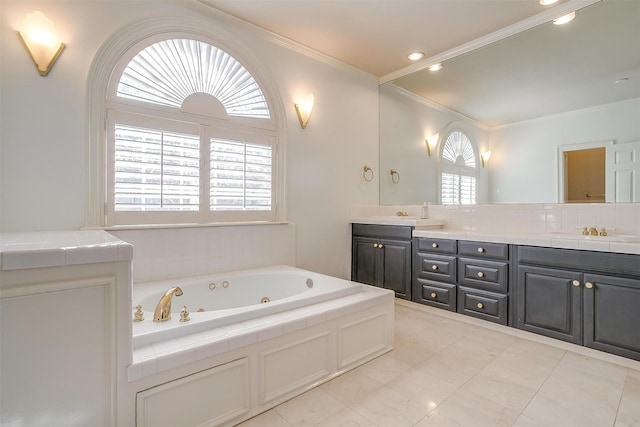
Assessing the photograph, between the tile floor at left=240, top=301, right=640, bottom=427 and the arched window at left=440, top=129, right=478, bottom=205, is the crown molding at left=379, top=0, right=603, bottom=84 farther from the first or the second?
the tile floor at left=240, top=301, right=640, bottom=427

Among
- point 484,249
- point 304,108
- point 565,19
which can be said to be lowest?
point 484,249

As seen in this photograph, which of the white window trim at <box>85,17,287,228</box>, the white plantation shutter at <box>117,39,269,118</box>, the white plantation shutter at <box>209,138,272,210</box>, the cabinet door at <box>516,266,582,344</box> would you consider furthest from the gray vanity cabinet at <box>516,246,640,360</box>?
the white window trim at <box>85,17,287,228</box>

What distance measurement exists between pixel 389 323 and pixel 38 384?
6.34 ft

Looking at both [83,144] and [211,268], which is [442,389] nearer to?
[211,268]

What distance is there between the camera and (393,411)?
162 centimetres

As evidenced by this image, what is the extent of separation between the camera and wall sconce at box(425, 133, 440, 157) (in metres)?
3.66

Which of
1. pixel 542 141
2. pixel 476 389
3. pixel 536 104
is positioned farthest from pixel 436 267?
pixel 536 104

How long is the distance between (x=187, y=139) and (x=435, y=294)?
2643 millimetres

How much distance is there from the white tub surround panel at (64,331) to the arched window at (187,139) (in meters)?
1.19

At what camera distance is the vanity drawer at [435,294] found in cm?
295

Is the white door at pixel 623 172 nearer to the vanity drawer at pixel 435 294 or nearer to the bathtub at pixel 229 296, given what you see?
the vanity drawer at pixel 435 294

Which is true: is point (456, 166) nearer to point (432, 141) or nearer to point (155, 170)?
point (432, 141)

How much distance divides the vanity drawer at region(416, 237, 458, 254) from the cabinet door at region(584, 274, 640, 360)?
38.3 inches

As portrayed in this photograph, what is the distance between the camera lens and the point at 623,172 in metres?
2.42
